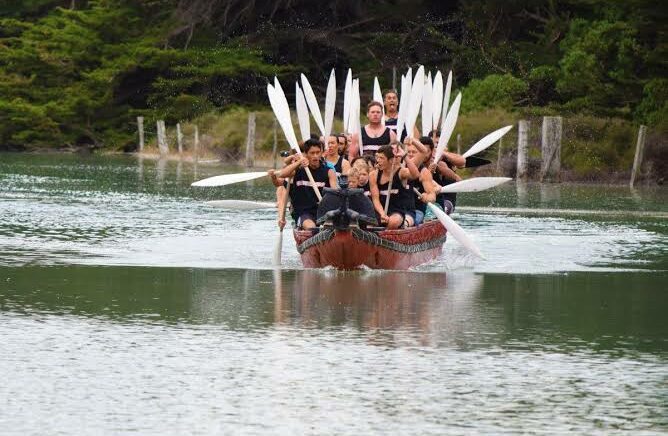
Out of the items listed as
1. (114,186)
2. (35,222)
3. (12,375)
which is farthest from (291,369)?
(114,186)

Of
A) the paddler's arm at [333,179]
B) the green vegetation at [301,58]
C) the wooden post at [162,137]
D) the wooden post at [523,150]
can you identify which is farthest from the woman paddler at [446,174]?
the wooden post at [162,137]

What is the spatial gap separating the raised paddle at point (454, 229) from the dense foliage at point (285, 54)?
1792cm

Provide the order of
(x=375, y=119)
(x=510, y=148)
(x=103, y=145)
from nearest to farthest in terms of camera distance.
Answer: (x=375, y=119) → (x=510, y=148) → (x=103, y=145)

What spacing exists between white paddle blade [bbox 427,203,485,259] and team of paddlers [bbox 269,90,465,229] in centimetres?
18

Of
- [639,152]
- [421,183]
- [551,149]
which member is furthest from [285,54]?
[421,183]

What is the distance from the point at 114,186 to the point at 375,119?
1704 centimetres

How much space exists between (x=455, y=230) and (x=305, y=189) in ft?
6.07

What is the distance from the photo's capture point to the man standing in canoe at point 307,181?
60.8 ft

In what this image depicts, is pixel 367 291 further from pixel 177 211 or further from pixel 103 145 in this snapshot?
pixel 103 145

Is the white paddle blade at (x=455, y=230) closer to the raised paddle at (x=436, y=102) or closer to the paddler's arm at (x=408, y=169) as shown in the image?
the paddler's arm at (x=408, y=169)

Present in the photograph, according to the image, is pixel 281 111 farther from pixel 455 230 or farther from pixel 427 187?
pixel 455 230

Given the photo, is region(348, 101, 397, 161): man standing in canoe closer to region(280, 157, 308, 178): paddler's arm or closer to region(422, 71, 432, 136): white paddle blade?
region(280, 157, 308, 178): paddler's arm

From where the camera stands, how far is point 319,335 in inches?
508

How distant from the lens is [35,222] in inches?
966
